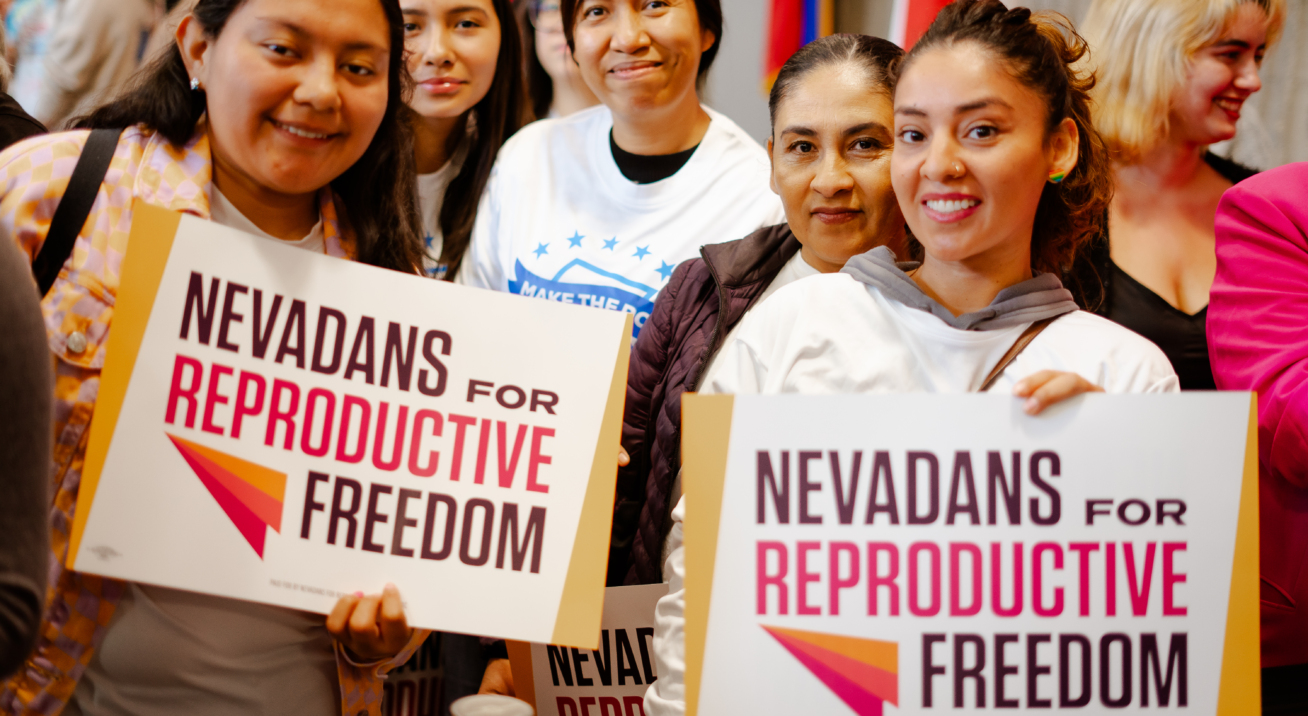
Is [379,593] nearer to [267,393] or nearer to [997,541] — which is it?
[267,393]

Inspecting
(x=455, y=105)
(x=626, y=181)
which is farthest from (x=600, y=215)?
(x=455, y=105)

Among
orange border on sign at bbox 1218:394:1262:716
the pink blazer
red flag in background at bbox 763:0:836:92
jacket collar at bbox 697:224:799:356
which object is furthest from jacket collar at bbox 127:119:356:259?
red flag in background at bbox 763:0:836:92

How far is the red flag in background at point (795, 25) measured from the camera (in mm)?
3680

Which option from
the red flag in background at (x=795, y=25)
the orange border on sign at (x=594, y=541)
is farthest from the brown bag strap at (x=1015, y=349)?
the red flag in background at (x=795, y=25)

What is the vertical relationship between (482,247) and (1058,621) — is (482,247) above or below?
above

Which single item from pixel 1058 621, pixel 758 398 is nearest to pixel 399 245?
pixel 758 398

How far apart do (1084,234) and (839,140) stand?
0.43 m

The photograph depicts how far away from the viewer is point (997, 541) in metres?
1.22

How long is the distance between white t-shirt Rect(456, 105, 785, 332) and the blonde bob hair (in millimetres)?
834

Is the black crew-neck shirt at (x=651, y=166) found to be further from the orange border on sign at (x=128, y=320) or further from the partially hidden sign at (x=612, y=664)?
the orange border on sign at (x=128, y=320)

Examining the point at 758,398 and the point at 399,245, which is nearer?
the point at 758,398

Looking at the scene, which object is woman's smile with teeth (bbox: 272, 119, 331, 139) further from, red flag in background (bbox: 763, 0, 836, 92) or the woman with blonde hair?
red flag in background (bbox: 763, 0, 836, 92)

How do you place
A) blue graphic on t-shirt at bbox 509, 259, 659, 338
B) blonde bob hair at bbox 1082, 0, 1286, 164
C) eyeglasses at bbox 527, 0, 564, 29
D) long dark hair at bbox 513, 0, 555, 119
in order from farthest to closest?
long dark hair at bbox 513, 0, 555, 119 → eyeglasses at bbox 527, 0, 564, 29 → blonde bob hair at bbox 1082, 0, 1286, 164 → blue graphic on t-shirt at bbox 509, 259, 659, 338

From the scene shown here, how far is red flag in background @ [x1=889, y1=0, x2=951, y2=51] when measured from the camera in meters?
3.12
